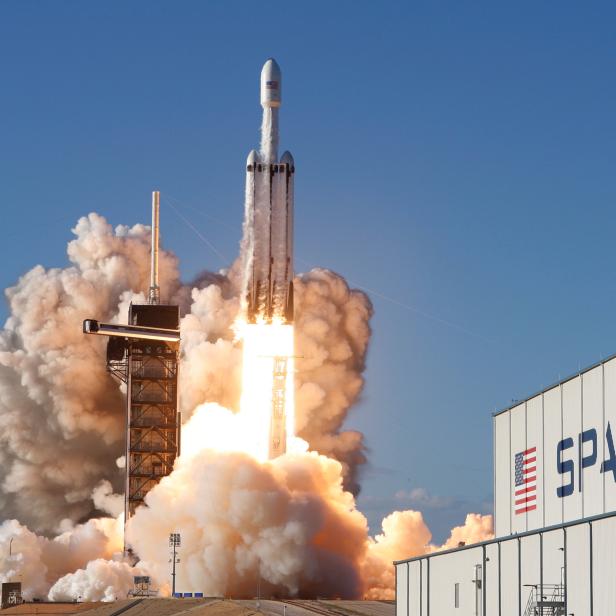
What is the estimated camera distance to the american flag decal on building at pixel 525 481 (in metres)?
79.8

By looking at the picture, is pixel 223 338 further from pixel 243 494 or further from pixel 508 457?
pixel 508 457

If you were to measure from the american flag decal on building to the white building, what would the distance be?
0.05 meters

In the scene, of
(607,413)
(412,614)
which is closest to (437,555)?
(412,614)

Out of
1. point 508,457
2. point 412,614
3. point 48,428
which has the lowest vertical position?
point 412,614

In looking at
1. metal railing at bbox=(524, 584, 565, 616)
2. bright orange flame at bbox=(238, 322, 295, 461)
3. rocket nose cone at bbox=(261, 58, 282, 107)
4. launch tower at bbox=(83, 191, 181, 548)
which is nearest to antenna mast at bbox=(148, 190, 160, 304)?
launch tower at bbox=(83, 191, 181, 548)

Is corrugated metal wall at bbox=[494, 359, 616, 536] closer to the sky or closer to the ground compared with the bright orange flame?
closer to the ground

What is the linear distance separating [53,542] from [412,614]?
49.4 m

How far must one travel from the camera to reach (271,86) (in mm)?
107188

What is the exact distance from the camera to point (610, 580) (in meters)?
59.9

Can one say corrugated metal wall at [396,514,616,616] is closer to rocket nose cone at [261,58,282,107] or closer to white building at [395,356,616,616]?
white building at [395,356,616,616]

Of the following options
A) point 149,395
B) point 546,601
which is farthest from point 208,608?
point 546,601

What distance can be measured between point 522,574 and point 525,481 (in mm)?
13787

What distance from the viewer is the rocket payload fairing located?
359 feet

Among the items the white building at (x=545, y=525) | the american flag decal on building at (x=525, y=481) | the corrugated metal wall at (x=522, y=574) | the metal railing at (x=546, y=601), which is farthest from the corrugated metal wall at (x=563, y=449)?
the metal railing at (x=546, y=601)
